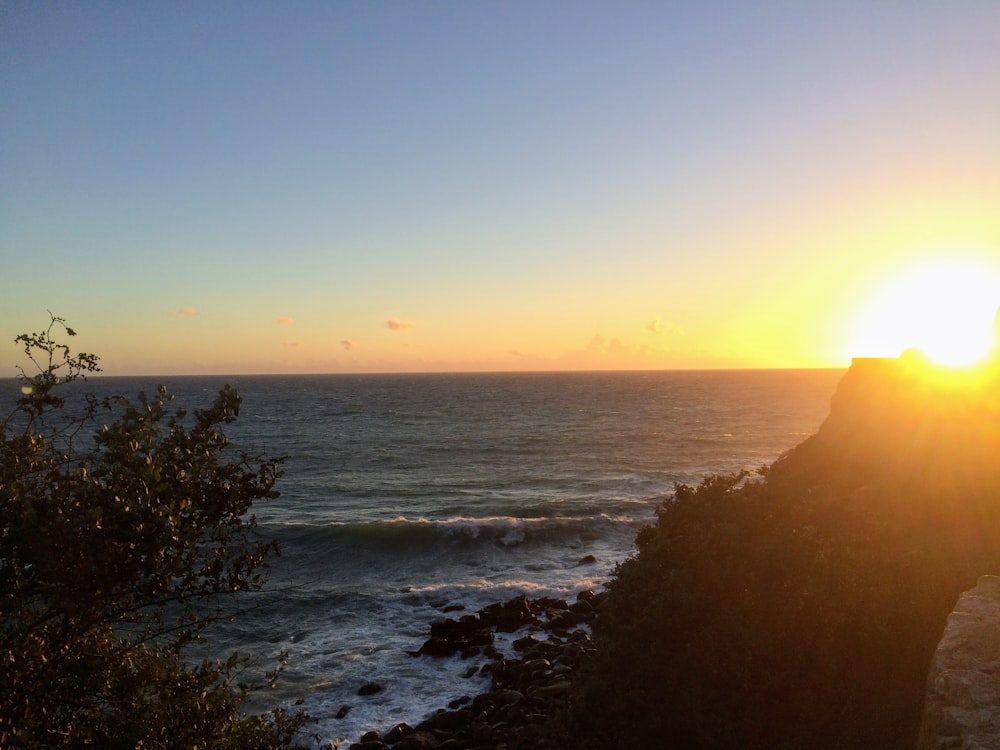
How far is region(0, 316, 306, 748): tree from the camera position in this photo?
19.7 feet

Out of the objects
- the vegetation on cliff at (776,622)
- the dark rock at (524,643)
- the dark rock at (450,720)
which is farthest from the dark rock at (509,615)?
the vegetation on cliff at (776,622)

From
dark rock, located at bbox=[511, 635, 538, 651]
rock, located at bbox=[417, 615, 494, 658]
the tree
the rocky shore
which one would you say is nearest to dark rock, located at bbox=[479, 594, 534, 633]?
the rocky shore

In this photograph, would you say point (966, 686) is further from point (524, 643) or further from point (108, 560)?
point (524, 643)

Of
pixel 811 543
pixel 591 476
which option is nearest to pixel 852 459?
pixel 811 543

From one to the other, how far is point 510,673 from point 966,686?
42.5 ft

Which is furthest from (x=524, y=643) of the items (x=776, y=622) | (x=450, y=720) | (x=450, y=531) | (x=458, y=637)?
(x=450, y=531)

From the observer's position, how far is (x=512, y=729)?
46.6 feet

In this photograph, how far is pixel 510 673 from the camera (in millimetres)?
17766

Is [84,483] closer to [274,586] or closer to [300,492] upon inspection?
[274,586]

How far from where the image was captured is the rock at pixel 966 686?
6305 mm

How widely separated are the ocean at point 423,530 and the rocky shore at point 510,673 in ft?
2.09

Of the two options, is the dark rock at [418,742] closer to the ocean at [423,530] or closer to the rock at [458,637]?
the ocean at [423,530]

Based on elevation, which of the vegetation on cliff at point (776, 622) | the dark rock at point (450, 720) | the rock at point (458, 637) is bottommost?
the rock at point (458, 637)

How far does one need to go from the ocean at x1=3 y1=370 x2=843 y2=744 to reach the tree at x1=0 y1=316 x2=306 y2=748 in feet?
4.57
